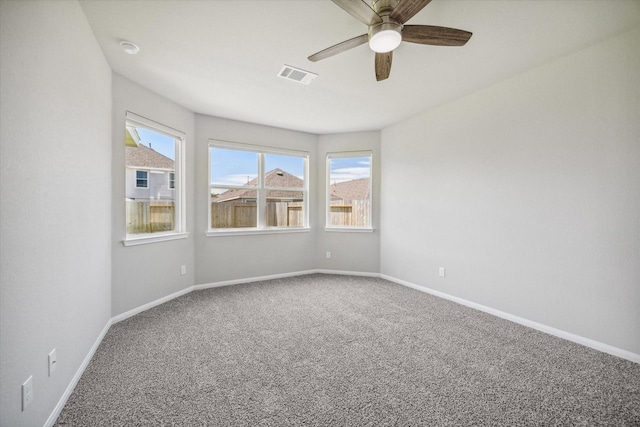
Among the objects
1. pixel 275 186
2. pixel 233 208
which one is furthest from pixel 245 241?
pixel 275 186

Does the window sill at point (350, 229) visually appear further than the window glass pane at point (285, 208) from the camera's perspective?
Yes

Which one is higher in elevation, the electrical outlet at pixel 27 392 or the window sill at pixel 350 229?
the window sill at pixel 350 229

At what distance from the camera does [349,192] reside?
5.05 metres

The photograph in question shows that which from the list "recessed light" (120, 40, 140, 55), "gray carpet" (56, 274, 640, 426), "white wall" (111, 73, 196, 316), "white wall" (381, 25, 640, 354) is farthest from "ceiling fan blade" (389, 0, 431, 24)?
"white wall" (111, 73, 196, 316)

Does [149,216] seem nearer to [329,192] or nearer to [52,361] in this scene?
[52,361]

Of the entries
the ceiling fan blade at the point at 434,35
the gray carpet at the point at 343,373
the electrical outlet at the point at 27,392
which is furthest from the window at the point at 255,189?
the ceiling fan blade at the point at 434,35

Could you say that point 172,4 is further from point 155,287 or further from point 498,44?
point 155,287

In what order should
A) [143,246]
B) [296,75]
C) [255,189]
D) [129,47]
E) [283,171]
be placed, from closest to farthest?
[129,47]
[296,75]
[143,246]
[255,189]
[283,171]

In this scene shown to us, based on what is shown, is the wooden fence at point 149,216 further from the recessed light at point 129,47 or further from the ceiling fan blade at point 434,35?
the ceiling fan blade at point 434,35

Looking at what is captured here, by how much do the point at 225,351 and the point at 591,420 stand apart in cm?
242

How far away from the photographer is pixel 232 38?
88.4 inches

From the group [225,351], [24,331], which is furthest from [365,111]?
[24,331]

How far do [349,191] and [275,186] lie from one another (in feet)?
4.28

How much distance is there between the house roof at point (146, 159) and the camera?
123 inches
